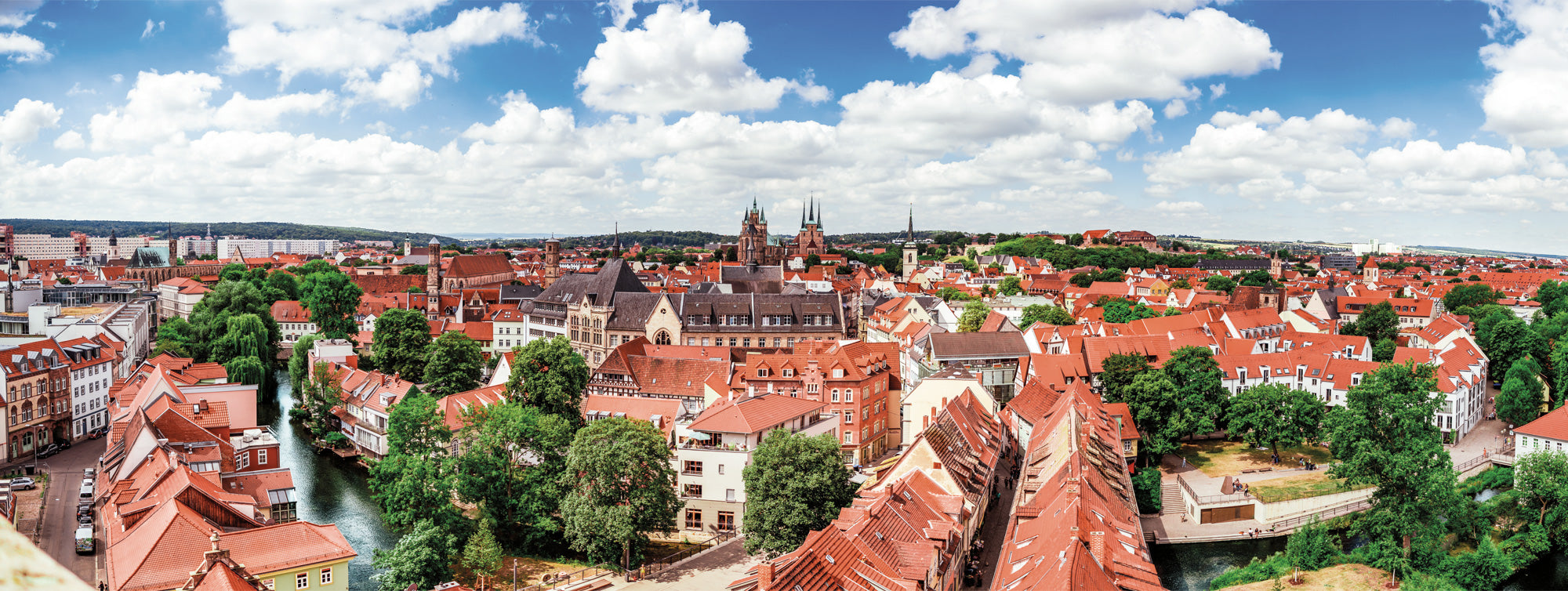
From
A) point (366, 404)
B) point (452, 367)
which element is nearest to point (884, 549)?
point (366, 404)

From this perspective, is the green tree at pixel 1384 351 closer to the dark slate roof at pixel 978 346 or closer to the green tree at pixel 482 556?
the dark slate roof at pixel 978 346

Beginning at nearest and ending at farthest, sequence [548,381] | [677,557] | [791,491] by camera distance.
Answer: [791,491]
[677,557]
[548,381]

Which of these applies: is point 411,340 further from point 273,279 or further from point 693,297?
point 273,279

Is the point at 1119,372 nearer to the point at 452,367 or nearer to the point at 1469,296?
the point at 452,367

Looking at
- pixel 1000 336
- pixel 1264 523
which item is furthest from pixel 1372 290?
pixel 1264 523

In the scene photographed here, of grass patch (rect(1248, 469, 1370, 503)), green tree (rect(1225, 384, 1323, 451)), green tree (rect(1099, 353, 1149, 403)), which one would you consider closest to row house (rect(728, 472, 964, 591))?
grass patch (rect(1248, 469, 1370, 503))

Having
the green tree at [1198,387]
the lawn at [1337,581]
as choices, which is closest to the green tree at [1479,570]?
the lawn at [1337,581]
